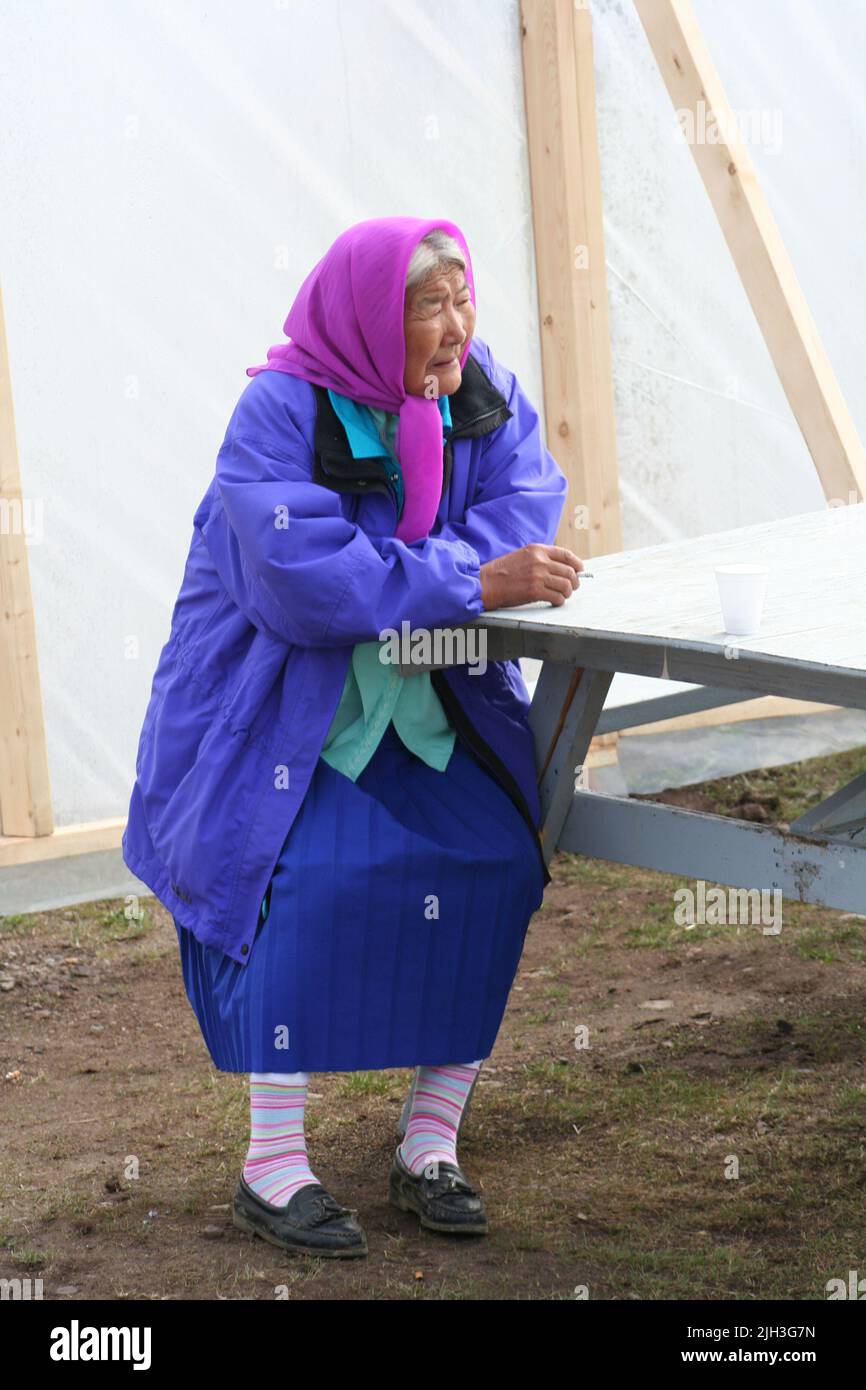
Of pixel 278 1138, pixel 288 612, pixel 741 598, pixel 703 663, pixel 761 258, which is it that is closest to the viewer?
pixel 741 598

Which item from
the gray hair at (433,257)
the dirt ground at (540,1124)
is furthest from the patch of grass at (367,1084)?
the gray hair at (433,257)

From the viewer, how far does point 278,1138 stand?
2711 mm

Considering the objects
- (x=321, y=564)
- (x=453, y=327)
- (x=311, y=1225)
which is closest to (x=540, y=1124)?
(x=311, y=1225)

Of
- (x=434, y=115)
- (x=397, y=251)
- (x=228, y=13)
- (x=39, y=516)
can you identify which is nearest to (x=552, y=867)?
(x=39, y=516)

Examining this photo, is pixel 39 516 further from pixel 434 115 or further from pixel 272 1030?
pixel 272 1030

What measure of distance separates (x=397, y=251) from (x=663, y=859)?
3.14 ft

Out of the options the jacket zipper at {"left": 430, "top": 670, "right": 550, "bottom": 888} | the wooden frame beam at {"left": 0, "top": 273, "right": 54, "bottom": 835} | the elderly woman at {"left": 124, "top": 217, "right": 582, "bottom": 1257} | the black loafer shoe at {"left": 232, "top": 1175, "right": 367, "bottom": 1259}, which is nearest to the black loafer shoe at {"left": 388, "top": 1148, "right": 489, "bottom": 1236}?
the elderly woman at {"left": 124, "top": 217, "right": 582, "bottom": 1257}

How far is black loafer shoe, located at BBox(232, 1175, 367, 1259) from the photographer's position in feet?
8.75

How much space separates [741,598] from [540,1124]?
134 cm

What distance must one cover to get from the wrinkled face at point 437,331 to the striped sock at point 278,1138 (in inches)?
38.5

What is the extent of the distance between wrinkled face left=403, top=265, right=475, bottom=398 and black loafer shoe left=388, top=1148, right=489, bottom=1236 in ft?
3.75

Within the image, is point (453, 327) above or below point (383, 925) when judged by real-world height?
above

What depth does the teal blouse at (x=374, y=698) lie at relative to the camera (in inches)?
102

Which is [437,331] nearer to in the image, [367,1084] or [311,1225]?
[311,1225]
